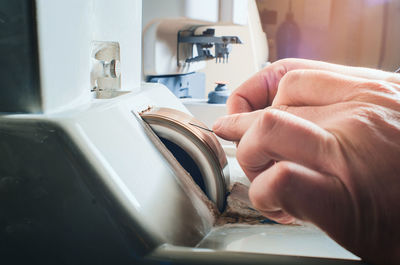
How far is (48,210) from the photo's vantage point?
0.37 meters

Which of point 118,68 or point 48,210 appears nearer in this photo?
point 48,210

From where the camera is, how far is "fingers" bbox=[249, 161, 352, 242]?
1.12 feet

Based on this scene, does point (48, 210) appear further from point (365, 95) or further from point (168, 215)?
point (365, 95)

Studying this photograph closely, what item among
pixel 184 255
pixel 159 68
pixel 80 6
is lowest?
pixel 184 255

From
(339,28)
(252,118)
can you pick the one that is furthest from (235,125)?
(339,28)

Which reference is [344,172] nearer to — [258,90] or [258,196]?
[258,196]

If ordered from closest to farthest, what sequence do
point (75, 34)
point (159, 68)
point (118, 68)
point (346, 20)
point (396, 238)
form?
point (396, 238)
point (75, 34)
point (118, 68)
point (159, 68)
point (346, 20)

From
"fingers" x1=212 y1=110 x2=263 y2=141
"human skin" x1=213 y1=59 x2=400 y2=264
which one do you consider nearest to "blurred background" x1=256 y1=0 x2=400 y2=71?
"fingers" x1=212 y1=110 x2=263 y2=141

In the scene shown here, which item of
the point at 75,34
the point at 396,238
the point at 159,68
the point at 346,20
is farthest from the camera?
the point at 346,20

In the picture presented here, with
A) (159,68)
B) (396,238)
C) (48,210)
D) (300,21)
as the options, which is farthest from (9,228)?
(300,21)

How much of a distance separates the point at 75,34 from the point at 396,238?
396mm

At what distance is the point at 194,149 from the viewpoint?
54cm

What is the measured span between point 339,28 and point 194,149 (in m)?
2.47

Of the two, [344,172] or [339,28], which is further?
[339,28]
